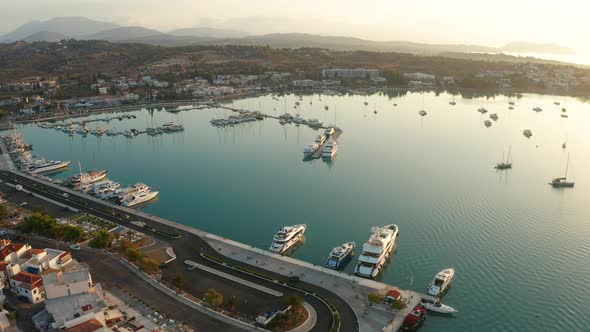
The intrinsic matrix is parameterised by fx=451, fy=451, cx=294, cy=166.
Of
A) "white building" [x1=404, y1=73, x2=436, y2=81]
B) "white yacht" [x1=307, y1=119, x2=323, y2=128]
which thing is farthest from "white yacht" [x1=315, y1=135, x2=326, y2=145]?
"white building" [x1=404, y1=73, x2=436, y2=81]

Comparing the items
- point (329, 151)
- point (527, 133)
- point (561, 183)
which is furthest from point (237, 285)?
point (527, 133)

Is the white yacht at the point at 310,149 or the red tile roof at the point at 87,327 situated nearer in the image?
the red tile roof at the point at 87,327

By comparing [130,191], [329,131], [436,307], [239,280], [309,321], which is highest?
[329,131]

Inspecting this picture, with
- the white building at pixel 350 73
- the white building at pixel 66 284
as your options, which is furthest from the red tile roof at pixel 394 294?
the white building at pixel 350 73

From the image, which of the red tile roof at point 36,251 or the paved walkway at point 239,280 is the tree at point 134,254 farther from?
the red tile roof at point 36,251

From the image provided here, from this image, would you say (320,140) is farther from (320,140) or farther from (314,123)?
(314,123)

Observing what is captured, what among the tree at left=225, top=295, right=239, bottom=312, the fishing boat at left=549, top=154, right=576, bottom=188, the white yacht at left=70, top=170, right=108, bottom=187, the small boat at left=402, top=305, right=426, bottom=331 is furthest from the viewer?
the fishing boat at left=549, top=154, right=576, bottom=188

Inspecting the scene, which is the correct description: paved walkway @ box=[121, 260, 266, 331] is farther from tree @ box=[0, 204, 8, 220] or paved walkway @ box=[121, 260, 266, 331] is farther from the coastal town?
tree @ box=[0, 204, 8, 220]
